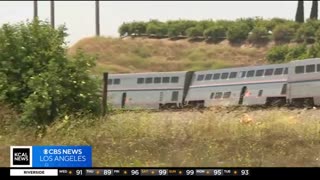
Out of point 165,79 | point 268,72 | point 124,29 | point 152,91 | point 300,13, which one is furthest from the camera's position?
point 124,29

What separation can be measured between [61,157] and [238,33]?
5648 cm

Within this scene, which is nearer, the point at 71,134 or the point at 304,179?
the point at 304,179

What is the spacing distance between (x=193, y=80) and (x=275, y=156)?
2608cm

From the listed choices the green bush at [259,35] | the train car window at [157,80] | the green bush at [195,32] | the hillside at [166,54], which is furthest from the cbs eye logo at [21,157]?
the green bush at [195,32]

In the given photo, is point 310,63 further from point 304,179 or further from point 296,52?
point 304,179

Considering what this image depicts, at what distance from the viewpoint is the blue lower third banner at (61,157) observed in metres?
5.46

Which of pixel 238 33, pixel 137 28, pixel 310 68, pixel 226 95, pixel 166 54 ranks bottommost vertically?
pixel 166 54

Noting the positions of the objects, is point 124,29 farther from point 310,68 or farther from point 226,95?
point 310,68

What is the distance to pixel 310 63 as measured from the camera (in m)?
27.0

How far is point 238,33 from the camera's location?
2391 inches

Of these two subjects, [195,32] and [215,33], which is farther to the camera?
[195,32]

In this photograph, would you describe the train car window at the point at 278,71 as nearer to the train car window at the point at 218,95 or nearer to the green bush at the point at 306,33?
the train car window at the point at 218,95

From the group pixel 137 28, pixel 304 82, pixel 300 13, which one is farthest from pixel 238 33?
pixel 304 82

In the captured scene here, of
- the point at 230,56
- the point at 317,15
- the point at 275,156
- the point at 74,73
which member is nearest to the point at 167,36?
the point at 230,56
